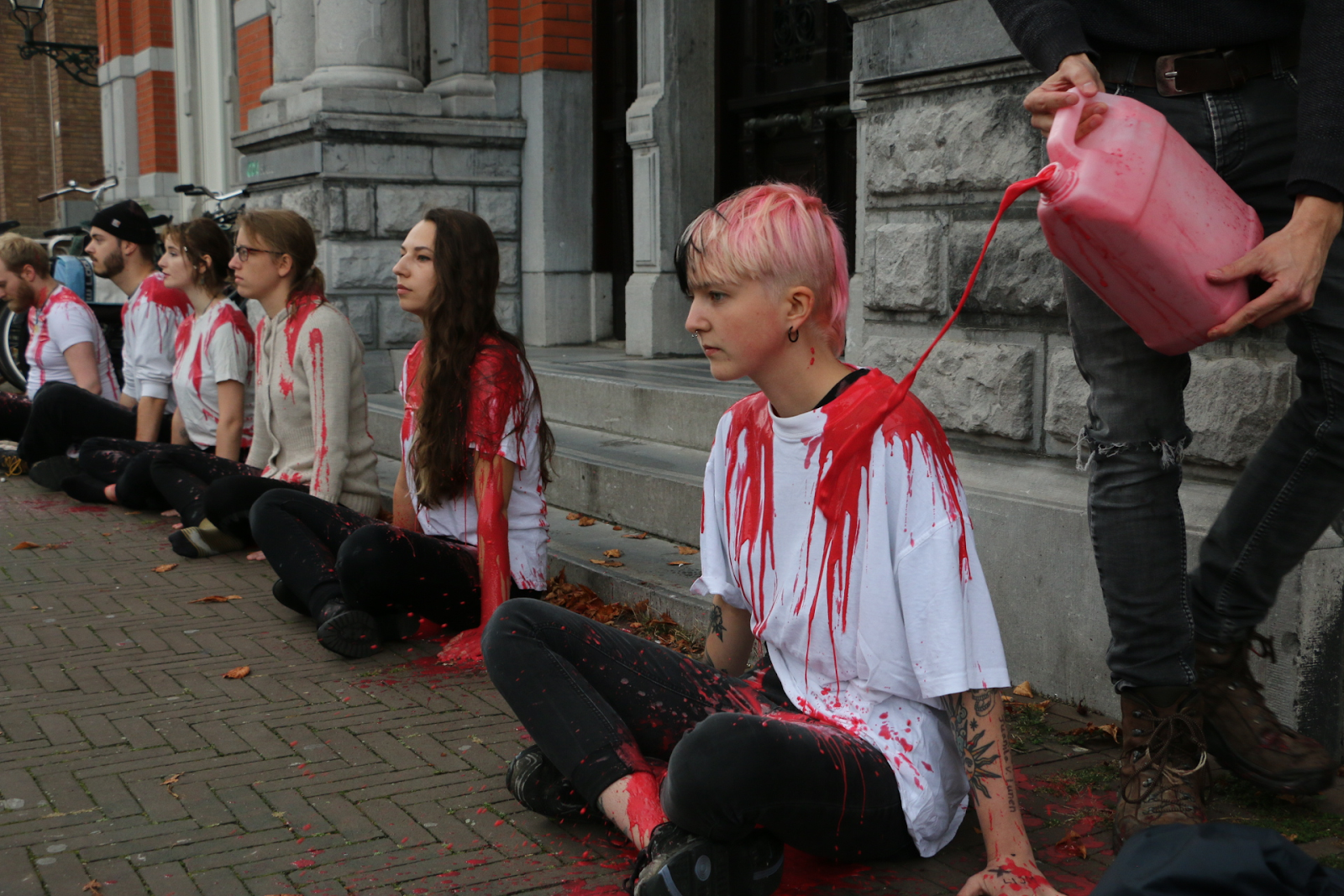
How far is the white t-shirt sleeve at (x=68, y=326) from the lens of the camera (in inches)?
310

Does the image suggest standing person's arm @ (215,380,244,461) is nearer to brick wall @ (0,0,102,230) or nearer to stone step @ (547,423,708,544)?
stone step @ (547,423,708,544)

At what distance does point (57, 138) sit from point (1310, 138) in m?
26.2

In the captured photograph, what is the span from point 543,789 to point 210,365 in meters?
4.29

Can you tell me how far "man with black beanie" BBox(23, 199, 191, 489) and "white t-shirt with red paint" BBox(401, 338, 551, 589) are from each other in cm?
327

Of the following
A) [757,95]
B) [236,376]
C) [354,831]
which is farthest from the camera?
[757,95]

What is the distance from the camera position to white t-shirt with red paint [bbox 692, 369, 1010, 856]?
2.43m

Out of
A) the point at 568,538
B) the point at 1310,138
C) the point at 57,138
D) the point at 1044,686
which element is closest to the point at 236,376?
the point at 568,538

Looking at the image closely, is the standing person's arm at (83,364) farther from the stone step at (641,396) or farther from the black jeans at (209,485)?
the stone step at (641,396)

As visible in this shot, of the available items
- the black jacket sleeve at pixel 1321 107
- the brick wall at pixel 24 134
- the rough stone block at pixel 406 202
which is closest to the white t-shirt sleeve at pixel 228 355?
the rough stone block at pixel 406 202

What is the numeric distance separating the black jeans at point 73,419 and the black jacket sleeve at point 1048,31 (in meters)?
6.02

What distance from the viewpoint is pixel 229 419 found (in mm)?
6246

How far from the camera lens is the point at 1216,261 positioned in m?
2.43

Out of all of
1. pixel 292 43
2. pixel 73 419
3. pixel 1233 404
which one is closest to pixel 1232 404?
pixel 1233 404

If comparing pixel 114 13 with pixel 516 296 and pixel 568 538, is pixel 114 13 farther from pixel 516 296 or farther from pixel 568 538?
pixel 568 538
